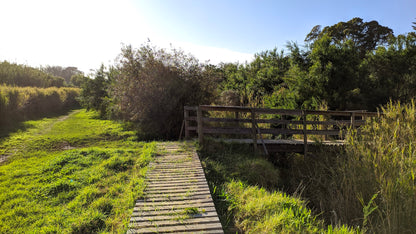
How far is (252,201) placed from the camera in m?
3.52

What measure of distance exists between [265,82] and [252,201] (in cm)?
1300

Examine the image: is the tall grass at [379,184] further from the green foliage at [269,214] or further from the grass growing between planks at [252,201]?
the green foliage at [269,214]

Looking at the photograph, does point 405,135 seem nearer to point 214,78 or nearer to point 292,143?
point 292,143

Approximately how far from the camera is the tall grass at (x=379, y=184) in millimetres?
3578

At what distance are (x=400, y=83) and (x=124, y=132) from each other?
17.7 metres

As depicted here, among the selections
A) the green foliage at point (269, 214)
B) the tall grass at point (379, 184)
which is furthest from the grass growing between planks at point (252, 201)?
the tall grass at point (379, 184)

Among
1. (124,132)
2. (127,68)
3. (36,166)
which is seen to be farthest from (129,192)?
(127,68)

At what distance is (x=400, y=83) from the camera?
47.5 ft

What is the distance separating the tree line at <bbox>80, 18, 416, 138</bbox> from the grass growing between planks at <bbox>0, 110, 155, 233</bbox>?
289 cm

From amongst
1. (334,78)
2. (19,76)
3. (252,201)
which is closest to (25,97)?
(19,76)

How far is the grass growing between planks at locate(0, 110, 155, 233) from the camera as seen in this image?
328 centimetres

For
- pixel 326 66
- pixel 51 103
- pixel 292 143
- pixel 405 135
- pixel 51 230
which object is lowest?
pixel 51 230

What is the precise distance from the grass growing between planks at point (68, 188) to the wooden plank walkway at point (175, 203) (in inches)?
10.6

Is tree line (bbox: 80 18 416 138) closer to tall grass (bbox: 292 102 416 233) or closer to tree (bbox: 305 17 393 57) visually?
tall grass (bbox: 292 102 416 233)
